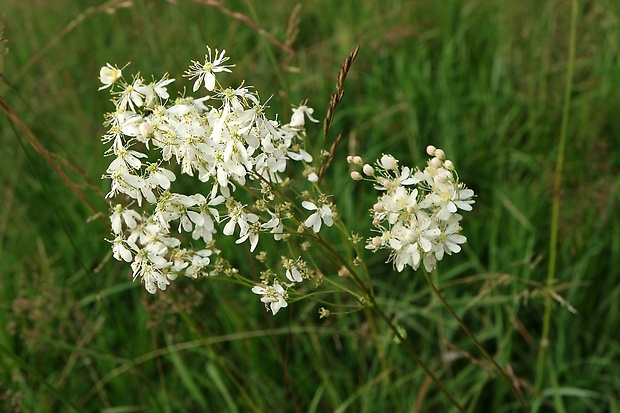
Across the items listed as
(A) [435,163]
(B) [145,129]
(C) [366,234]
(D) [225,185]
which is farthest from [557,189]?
(B) [145,129]

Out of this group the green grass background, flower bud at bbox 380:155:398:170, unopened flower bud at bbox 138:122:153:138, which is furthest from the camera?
the green grass background

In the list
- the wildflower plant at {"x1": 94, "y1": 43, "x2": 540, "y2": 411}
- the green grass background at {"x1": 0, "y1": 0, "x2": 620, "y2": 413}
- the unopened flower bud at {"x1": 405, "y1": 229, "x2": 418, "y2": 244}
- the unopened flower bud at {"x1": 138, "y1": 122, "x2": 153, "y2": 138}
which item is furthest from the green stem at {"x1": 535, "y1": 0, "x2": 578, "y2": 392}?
the unopened flower bud at {"x1": 138, "y1": 122, "x2": 153, "y2": 138}

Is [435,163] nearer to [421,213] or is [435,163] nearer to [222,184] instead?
[421,213]

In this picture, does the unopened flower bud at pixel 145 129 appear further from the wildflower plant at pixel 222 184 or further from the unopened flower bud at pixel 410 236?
the unopened flower bud at pixel 410 236

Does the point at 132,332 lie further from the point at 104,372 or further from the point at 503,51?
the point at 503,51

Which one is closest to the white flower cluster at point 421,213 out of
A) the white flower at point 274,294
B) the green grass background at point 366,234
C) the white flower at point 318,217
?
the white flower at point 318,217

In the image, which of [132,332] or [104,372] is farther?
[132,332]

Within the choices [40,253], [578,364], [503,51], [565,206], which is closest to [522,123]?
[503,51]

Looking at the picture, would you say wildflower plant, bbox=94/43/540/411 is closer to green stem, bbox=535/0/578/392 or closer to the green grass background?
the green grass background
